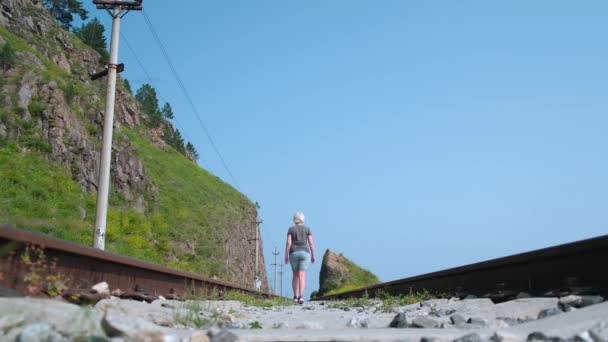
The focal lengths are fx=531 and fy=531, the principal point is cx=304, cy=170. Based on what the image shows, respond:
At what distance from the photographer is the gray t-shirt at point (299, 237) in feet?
35.7

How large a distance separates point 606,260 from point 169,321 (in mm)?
3433

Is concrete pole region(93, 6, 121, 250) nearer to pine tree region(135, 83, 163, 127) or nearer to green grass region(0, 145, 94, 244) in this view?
green grass region(0, 145, 94, 244)

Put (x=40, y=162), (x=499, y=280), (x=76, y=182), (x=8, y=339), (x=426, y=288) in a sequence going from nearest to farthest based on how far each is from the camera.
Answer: (x=8, y=339) → (x=499, y=280) → (x=426, y=288) → (x=40, y=162) → (x=76, y=182)

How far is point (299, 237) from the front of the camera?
10.9 m

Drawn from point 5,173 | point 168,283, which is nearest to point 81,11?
point 5,173

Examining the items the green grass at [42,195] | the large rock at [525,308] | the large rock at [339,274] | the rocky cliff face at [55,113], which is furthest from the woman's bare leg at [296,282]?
the large rock at [339,274]

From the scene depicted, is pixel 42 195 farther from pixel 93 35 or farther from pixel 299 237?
pixel 93 35

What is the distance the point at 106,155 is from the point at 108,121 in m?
0.83

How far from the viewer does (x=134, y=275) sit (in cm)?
630

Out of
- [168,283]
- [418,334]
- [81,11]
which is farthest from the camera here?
[81,11]

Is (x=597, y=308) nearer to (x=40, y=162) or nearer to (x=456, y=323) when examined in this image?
(x=456, y=323)

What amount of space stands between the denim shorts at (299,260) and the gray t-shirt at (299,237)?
0.09 meters

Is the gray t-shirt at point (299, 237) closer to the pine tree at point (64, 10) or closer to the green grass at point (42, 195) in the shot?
the green grass at point (42, 195)

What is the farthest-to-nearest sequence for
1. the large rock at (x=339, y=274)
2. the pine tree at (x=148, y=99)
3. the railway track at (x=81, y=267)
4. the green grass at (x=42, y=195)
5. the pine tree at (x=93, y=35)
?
1. the pine tree at (x=148, y=99)
2. the pine tree at (x=93, y=35)
3. the large rock at (x=339, y=274)
4. the green grass at (x=42, y=195)
5. the railway track at (x=81, y=267)
